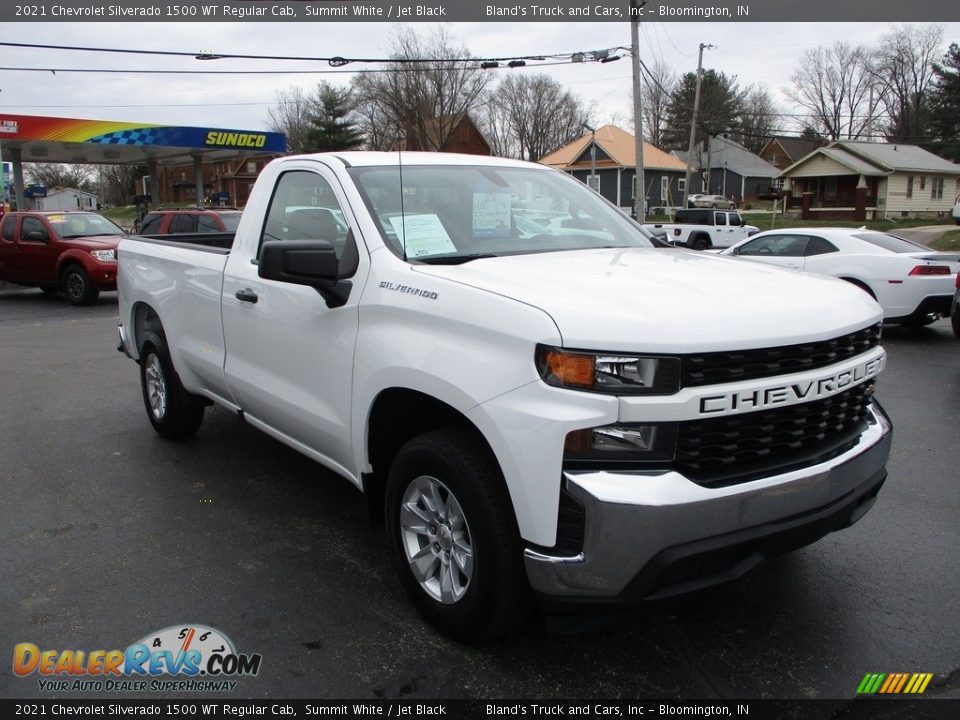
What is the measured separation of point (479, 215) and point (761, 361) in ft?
5.57

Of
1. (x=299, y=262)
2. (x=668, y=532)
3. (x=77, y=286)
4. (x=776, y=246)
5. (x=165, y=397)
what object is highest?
(x=299, y=262)

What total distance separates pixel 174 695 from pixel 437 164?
2.73 metres

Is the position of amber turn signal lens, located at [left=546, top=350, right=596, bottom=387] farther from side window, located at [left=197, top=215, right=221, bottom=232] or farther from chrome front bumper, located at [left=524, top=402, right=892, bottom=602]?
side window, located at [left=197, top=215, right=221, bottom=232]

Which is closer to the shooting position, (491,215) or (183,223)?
(491,215)

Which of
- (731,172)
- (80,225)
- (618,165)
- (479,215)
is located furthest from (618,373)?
(731,172)

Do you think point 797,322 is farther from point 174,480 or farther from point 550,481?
point 174,480

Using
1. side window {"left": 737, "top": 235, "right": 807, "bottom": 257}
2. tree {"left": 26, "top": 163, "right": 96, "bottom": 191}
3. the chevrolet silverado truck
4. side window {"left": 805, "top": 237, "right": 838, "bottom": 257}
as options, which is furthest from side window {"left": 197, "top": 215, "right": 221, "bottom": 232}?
tree {"left": 26, "top": 163, "right": 96, "bottom": 191}

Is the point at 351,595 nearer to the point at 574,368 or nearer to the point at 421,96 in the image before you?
the point at 574,368

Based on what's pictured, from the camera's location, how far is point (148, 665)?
303 centimetres

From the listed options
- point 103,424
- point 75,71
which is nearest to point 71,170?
point 75,71

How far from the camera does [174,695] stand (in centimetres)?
287

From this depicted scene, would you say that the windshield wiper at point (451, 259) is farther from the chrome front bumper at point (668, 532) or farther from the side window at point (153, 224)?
the side window at point (153, 224)

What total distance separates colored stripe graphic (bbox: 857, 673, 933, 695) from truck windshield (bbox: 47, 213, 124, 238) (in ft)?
53.7

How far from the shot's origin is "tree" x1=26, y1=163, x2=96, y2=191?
96.6 meters
